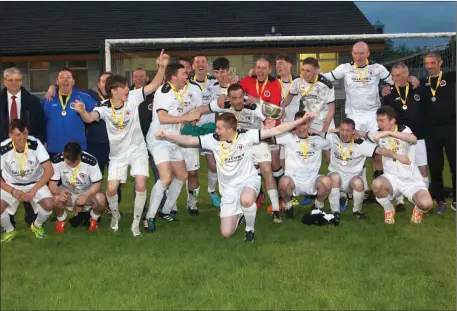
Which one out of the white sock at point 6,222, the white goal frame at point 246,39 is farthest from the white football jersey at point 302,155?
the white sock at point 6,222

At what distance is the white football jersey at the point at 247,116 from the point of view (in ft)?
22.6

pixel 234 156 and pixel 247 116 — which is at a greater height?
pixel 247 116

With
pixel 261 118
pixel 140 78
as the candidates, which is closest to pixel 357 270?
pixel 261 118

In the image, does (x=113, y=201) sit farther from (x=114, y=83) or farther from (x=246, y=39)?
(x=246, y=39)

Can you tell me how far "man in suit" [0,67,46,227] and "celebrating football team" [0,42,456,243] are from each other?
1 centimetres

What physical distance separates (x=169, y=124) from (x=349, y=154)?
2.46 meters

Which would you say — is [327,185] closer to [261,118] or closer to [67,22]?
[261,118]

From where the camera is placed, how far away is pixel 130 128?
6.54m

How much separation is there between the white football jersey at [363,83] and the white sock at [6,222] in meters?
4.78

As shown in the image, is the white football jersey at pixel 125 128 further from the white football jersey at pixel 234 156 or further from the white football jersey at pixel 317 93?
the white football jersey at pixel 317 93

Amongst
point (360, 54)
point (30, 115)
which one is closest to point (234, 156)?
point (30, 115)

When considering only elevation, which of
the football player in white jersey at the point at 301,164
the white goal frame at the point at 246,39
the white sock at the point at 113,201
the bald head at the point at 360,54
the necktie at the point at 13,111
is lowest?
the white sock at the point at 113,201

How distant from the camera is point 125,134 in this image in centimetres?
651

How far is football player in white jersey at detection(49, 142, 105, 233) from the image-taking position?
6582mm
